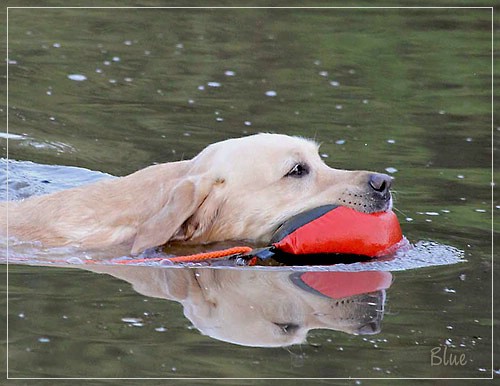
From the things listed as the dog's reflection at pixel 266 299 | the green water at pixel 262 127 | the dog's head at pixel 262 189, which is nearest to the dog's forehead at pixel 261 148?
the dog's head at pixel 262 189

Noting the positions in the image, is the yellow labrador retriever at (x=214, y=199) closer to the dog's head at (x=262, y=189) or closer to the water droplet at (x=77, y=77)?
the dog's head at (x=262, y=189)

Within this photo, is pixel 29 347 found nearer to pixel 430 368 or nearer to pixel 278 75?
pixel 430 368

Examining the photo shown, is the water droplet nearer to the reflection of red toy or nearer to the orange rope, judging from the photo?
the orange rope

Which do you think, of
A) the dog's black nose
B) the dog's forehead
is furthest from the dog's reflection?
the dog's forehead

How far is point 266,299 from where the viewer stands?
22.3ft

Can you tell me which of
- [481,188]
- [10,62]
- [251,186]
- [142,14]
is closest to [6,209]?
[251,186]

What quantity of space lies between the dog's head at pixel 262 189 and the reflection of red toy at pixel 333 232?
0.23 feet

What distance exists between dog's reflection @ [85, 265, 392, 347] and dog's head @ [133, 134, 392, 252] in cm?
31

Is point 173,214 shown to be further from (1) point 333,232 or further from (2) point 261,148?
(1) point 333,232

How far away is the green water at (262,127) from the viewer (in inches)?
236

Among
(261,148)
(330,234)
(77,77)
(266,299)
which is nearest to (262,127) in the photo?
(77,77)

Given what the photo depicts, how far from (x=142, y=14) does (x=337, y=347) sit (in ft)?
33.2

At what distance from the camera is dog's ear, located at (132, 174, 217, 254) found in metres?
7.25

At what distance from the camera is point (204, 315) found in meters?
6.51
